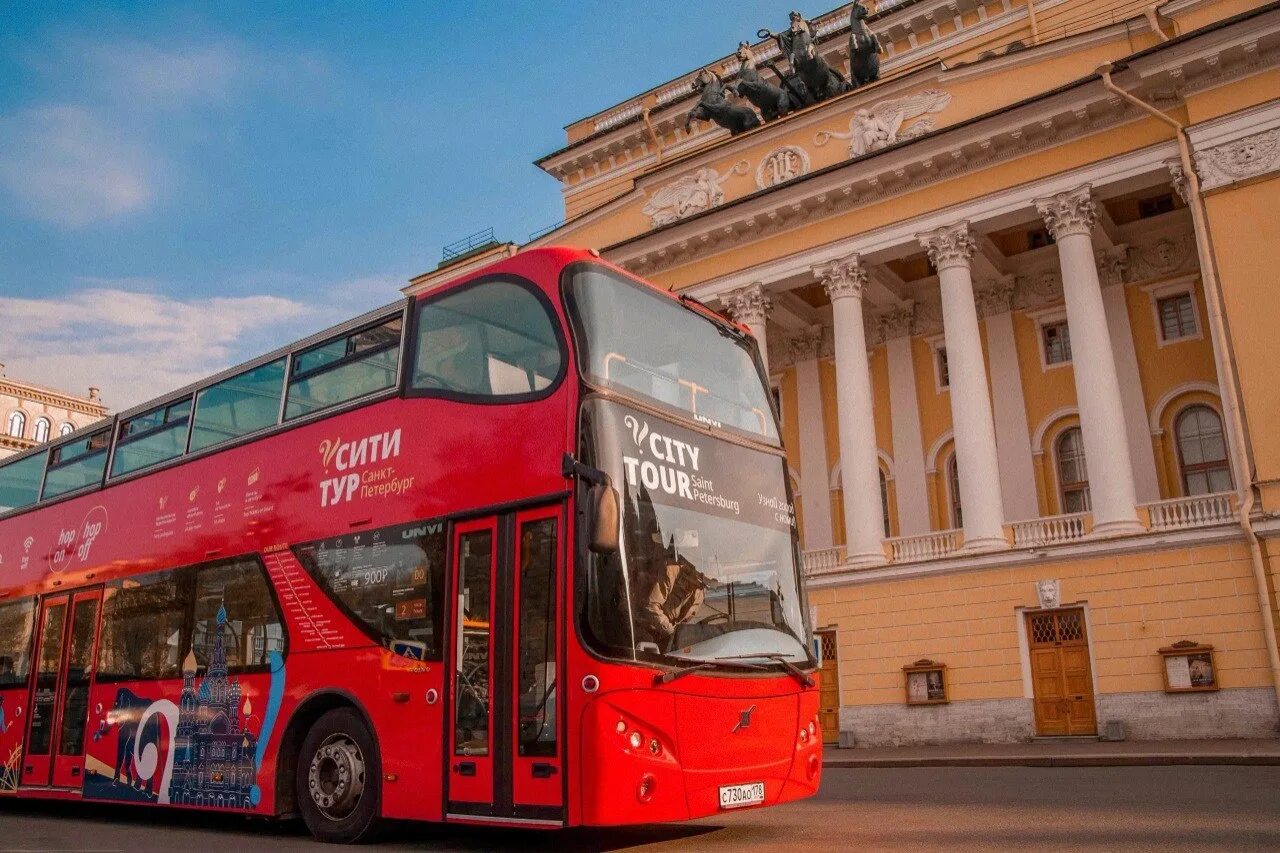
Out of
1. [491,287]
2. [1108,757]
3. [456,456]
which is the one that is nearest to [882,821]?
[456,456]

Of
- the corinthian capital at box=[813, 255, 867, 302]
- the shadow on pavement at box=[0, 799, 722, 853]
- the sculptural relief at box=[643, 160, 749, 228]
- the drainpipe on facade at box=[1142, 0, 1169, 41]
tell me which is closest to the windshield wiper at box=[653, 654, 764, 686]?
the shadow on pavement at box=[0, 799, 722, 853]

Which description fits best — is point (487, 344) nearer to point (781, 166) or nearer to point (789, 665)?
point (789, 665)

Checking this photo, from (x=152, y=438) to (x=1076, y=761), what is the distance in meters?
12.5

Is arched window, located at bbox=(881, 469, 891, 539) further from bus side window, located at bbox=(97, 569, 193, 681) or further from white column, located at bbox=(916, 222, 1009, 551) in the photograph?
bus side window, located at bbox=(97, 569, 193, 681)

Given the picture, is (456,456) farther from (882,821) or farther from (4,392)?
(4,392)

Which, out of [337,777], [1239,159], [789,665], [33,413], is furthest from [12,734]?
[33,413]

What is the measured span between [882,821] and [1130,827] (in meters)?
1.77

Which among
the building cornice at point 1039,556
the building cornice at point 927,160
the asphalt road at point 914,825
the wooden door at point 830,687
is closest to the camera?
the asphalt road at point 914,825

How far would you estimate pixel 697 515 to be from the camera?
7078mm

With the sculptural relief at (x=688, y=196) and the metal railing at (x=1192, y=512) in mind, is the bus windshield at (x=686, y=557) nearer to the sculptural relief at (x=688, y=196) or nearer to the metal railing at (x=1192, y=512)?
the metal railing at (x=1192, y=512)

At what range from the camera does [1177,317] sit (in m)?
22.4

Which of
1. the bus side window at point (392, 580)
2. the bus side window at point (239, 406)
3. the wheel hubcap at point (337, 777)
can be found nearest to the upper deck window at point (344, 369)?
the bus side window at point (239, 406)

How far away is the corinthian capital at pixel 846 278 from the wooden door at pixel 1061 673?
8.13 m

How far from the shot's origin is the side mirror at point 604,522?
6.09 meters
